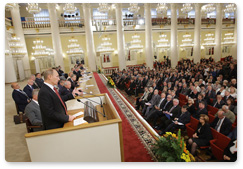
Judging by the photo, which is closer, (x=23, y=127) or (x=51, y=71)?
(x=51, y=71)

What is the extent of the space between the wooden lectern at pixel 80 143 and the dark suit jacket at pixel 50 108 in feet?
0.68

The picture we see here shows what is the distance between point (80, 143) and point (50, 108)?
2.16 ft

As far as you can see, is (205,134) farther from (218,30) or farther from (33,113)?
(218,30)

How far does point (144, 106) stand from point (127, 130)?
7.50 ft

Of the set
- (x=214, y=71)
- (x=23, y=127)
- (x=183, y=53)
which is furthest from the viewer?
(x=183, y=53)

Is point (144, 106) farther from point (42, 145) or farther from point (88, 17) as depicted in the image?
point (88, 17)

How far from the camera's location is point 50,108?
2.19 meters

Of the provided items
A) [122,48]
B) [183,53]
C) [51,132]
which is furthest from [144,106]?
[183,53]

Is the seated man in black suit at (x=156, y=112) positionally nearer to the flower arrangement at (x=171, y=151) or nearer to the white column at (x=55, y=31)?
the flower arrangement at (x=171, y=151)

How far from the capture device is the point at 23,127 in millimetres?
4555

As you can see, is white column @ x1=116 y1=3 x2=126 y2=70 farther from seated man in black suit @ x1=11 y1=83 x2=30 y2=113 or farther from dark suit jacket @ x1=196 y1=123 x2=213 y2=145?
dark suit jacket @ x1=196 y1=123 x2=213 y2=145

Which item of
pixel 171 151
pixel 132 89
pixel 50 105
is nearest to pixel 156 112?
pixel 171 151


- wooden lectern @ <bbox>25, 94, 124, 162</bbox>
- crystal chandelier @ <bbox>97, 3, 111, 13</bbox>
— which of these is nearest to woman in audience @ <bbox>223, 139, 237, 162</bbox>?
wooden lectern @ <bbox>25, 94, 124, 162</bbox>

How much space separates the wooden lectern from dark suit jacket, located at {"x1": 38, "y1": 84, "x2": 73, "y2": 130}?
21cm
